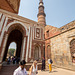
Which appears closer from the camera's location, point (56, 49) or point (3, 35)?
point (3, 35)

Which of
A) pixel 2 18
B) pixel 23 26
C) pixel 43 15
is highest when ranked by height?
pixel 43 15

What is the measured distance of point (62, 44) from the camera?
7707mm

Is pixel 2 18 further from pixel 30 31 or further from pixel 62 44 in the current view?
pixel 62 44

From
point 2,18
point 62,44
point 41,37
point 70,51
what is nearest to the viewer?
point 70,51

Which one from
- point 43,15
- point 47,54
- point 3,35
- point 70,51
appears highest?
point 43,15

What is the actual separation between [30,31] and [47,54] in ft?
17.4

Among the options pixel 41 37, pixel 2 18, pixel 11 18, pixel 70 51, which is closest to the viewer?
pixel 70 51

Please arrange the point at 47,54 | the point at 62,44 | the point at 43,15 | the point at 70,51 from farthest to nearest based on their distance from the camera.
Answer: the point at 43,15 < the point at 47,54 < the point at 62,44 < the point at 70,51

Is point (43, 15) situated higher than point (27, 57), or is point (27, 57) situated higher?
point (43, 15)

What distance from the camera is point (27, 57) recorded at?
27.6 ft

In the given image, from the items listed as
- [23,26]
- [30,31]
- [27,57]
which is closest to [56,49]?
[27,57]

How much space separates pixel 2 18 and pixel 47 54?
31.4 feet

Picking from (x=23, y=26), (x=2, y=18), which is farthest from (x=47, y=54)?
(x=2, y=18)

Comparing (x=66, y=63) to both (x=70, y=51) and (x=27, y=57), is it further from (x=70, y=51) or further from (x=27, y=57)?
(x=27, y=57)
